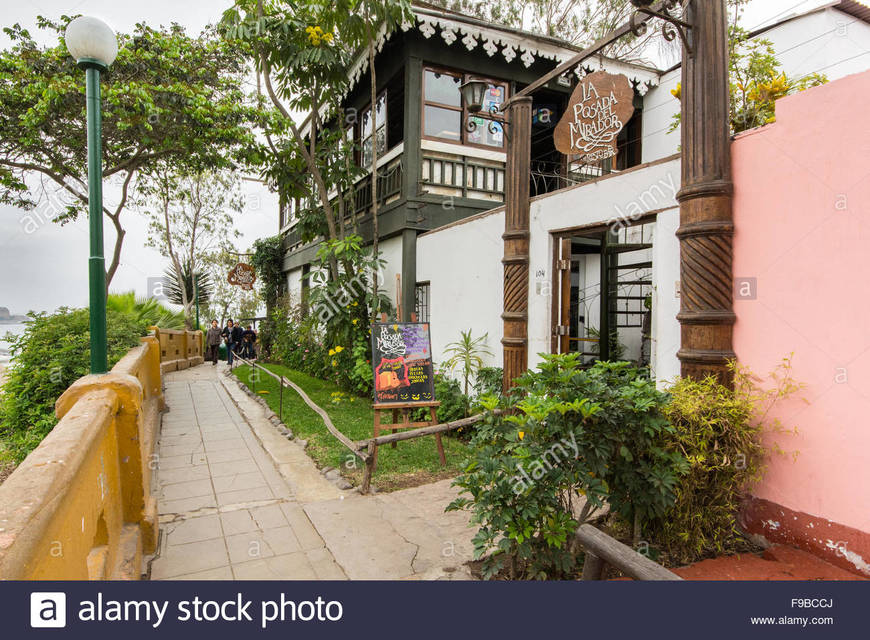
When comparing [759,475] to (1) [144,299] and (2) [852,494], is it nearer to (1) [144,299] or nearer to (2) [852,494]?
(2) [852,494]

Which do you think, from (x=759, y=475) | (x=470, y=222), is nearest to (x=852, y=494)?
(x=759, y=475)

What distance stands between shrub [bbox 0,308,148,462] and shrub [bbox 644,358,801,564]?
5.15 meters

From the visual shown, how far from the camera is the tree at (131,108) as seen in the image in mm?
8383

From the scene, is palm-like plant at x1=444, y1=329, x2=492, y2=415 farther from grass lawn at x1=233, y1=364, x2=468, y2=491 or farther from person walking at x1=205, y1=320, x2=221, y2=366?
person walking at x1=205, y1=320, x2=221, y2=366

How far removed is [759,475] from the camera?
3584 mm

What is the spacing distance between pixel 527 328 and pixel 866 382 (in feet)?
11.2

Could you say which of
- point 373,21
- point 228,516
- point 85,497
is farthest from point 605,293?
point 85,497

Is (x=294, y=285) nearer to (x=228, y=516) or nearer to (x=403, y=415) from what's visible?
(x=403, y=415)

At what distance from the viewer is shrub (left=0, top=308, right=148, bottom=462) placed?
4582mm

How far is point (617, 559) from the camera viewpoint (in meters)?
2.32

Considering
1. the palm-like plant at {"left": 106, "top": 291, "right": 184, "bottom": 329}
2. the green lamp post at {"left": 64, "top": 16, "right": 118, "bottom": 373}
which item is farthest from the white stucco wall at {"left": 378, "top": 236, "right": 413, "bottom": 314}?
the green lamp post at {"left": 64, "top": 16, "right": 118, "bottom": 373}

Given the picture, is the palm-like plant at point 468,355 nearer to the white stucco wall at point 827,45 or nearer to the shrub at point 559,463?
the shrub at point 559,463

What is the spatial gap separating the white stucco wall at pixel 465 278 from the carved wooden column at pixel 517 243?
430mm

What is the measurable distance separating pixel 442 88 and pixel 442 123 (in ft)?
2.12
